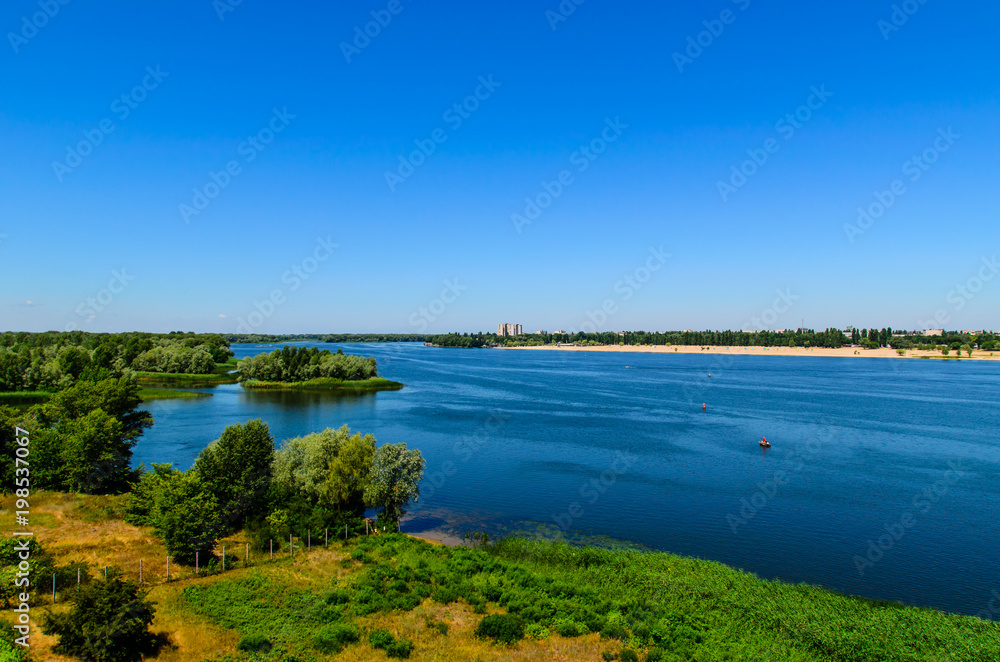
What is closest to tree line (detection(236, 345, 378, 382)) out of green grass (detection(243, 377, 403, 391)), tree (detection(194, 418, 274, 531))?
green grass (detection(243, 377, 403, 391))

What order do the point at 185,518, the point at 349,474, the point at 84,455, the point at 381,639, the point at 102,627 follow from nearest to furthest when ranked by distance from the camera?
the point at 102,627 → the point at 381,639 → the point at 185,518 → the point at 349,474 → the point at 84,455

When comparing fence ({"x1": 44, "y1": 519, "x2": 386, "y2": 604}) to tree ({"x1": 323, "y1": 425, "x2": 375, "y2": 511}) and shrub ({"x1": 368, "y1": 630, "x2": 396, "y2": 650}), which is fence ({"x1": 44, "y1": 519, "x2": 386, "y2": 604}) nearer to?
tree ({"x1": 323, "y1": 425, "x2": 375, "y2": 511})

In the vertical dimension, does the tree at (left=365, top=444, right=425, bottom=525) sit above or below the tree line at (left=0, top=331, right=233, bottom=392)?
below

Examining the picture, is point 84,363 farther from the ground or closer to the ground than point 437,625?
A: farther from the ground

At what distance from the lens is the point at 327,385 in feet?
352

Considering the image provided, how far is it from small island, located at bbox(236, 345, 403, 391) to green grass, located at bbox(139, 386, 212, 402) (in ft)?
37.6

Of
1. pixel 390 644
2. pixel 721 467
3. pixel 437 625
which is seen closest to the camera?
pixel 390 644

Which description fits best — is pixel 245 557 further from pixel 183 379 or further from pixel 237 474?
pixel 183 379

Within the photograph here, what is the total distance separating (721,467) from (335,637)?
1540 inches

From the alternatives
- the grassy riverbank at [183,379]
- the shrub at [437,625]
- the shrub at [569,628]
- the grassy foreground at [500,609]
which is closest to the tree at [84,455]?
the grassy foreground at [500,609]

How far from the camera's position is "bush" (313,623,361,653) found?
19.1m

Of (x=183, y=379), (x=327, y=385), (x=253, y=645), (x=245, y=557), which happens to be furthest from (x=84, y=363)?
(x=253, y=645)

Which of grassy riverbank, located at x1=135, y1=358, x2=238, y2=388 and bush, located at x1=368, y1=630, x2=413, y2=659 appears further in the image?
grassy riverbank, located at x1=135, y1=358, x2=238, y2=388

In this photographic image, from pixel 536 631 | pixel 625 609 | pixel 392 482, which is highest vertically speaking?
pixel 392 482
